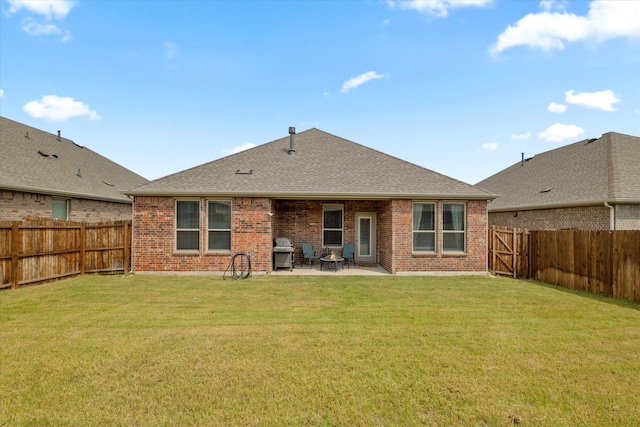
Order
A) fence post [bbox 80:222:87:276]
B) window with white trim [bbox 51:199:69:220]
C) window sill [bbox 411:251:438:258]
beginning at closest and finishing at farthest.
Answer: fence post [bbox 80:222:87:276], window sill [bbox 411:251:438:258], window with white trim [bbox 51:199:69:220]

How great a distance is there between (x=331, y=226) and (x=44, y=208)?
1153cm

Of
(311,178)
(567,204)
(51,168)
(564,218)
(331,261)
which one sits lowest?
(331,261)

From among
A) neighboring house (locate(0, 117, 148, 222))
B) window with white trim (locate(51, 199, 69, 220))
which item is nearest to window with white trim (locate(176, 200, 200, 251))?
neighboring house (locate(0, 117, 148, 222))

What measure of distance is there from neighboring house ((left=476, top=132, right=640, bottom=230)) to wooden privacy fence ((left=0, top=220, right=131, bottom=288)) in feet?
48.3

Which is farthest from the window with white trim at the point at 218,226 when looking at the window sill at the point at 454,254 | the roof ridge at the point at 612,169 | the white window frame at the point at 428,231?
the roof ridge at the point at 612,169

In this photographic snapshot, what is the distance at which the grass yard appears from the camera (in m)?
3.07

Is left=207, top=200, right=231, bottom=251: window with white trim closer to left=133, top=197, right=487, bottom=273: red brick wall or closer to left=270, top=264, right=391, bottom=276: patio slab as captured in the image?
left=133, top=197, right=487, bottom=273: red brick wall

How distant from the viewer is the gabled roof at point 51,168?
11.7 metres

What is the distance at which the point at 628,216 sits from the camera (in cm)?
1119

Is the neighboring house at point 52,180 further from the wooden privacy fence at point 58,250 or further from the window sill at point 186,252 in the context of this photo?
the window sill at point 186,252

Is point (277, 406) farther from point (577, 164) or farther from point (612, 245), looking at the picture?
point (577, 164)

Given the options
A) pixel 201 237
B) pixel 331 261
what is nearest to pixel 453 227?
pixel 331 261

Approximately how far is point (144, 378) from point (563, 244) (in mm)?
11193

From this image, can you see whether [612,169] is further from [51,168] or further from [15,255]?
[51,168]
